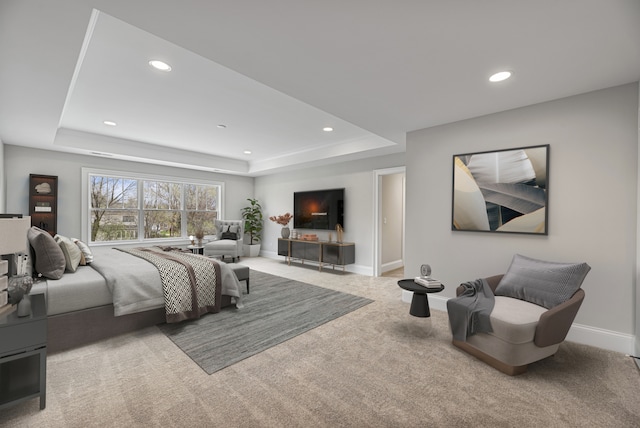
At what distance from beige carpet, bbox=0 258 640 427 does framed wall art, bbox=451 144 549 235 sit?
1261 mm

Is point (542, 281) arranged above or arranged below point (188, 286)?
above

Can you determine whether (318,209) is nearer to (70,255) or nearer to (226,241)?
(226,241)

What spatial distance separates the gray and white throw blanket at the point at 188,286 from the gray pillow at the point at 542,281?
3005 millimetres

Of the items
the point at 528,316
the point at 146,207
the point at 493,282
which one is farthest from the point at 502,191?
the point at 146,207

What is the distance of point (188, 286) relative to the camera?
9.72 feet

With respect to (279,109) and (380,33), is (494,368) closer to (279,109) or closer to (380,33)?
(380,33)

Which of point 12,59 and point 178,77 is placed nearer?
point 12,59

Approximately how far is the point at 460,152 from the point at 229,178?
609 centimetres

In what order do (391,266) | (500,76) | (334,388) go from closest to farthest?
(334,388) < (500,76) < (391,266)

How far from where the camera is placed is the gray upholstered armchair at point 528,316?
2.03 meters

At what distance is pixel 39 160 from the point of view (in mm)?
4953

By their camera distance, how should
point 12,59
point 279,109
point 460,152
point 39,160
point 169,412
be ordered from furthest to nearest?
point 39,160 → point 279,109 → point 460,152 → point 12,59 → point 169,412

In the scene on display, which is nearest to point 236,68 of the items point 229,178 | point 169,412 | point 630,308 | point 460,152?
point 169,412

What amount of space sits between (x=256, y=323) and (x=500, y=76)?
3287 millimetres
